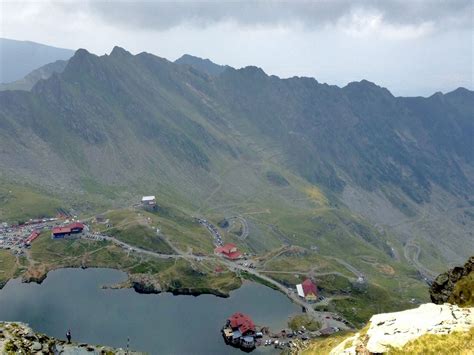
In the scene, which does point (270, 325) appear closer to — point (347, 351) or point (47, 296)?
point (47, 296)

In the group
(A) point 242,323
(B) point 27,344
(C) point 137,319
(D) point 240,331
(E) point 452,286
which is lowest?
(C) point 137,319

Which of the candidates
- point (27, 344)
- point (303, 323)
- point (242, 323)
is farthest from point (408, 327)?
point (303, 323)

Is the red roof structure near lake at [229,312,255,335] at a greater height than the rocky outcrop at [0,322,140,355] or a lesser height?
lesser

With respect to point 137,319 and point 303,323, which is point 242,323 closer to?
point 303,323

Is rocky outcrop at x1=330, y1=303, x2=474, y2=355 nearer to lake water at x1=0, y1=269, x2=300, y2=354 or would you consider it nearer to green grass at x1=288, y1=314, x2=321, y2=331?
lake water at x1=0, y1=269, x2=300, y2=354

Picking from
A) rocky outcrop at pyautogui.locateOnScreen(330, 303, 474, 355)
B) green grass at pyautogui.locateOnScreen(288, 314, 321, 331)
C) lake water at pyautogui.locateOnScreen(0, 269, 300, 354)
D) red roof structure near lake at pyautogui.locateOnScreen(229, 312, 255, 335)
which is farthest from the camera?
green grass at pyautogui.locateOnScreen(288, 314, 321, 331)

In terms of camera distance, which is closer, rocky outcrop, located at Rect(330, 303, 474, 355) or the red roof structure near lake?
rocky outcrop, located at Rect(330, 303, 474, 355)

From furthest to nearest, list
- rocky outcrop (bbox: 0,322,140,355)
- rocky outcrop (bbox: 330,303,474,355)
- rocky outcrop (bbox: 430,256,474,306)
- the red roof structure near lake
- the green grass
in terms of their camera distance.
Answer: the green grass → the red roof structure near lake → rocky outcrop (bbox: 430,256,474,306) → rocky outcrop (bbox: 0,322,140,355) → rocky outcrop (bbox: 330,303,474,355)

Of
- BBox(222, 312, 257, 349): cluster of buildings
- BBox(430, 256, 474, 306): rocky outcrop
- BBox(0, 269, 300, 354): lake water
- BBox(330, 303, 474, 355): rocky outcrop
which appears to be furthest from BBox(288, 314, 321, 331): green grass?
BBox(330, 303, 474, 355): rocky outcrop
